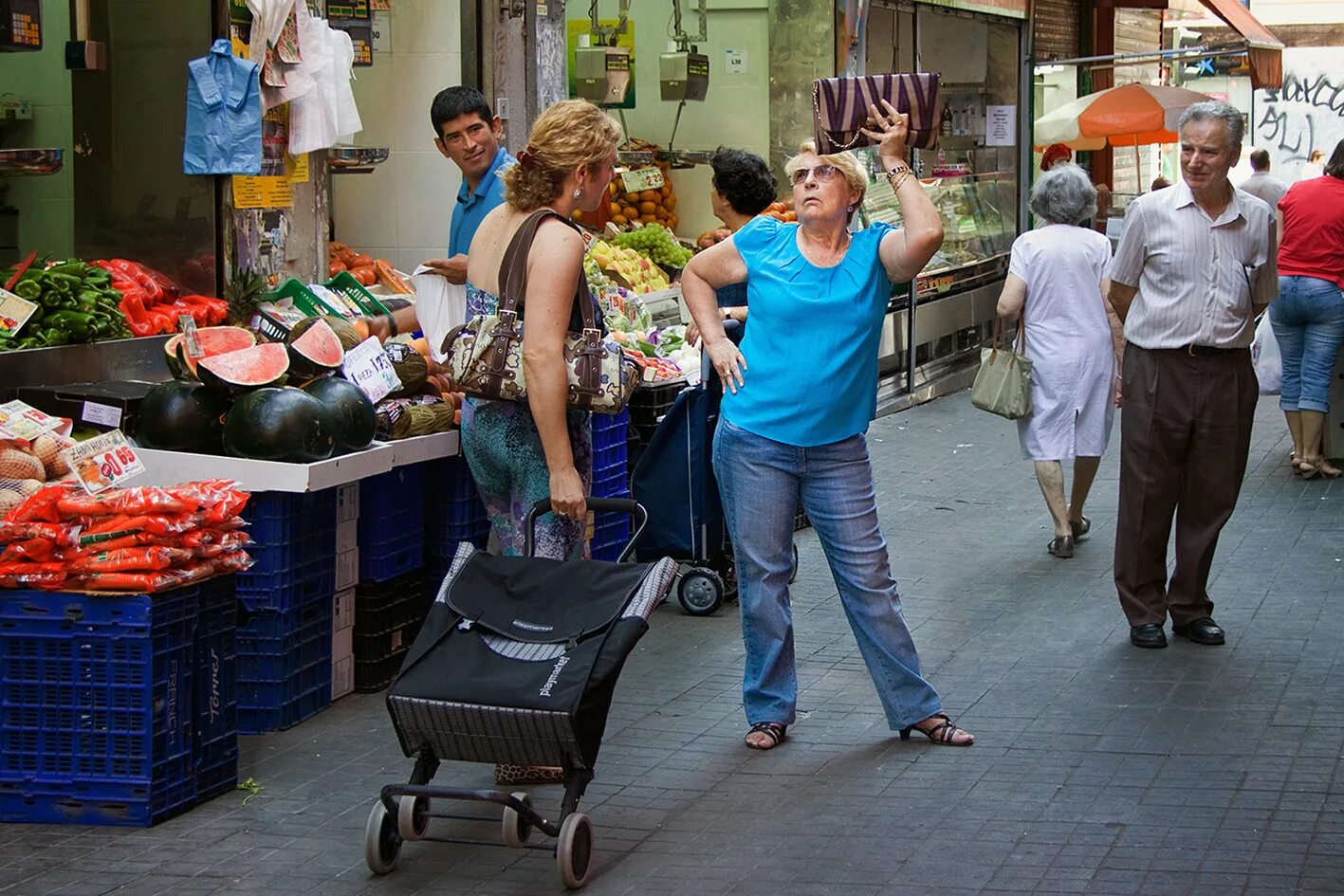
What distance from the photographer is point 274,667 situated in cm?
594

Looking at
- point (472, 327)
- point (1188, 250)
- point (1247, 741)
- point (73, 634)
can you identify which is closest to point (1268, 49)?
point (1188, 250)

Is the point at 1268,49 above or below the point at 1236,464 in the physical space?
above

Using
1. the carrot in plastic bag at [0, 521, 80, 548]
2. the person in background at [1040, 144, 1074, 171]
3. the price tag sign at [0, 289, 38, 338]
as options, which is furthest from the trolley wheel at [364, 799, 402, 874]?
the person in background at [1040, 144, 1074, 171]

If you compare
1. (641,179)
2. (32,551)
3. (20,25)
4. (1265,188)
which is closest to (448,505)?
(32,551)

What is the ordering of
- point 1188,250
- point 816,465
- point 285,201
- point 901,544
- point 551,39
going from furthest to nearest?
point 551,39
point 901,544
point 285,201
point 1188,250
point 816,465

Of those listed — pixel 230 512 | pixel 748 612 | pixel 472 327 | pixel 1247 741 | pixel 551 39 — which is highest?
pixel 551 39

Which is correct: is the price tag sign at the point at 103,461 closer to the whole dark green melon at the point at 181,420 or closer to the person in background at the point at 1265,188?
the whole dark green melon at the point at 181,420

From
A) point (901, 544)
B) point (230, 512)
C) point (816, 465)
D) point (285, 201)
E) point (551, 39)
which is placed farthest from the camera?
point (551, 39)

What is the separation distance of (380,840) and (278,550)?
1.50m

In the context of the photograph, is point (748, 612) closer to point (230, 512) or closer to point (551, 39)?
point (230, 512)

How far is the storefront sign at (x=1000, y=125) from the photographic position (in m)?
17.6

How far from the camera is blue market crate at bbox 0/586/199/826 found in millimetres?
4961

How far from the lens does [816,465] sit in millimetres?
5668

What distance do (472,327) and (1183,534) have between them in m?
3.32
